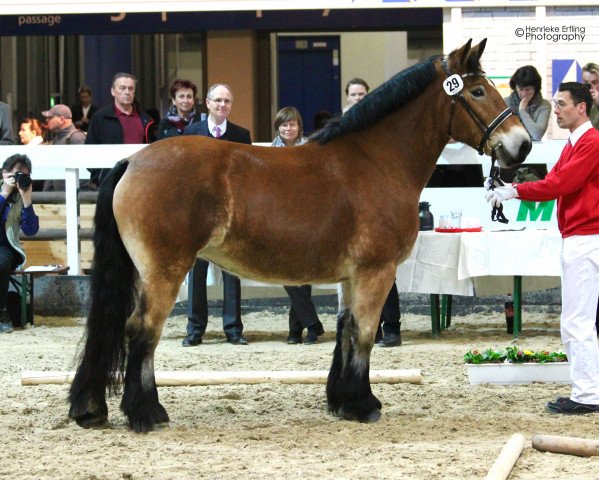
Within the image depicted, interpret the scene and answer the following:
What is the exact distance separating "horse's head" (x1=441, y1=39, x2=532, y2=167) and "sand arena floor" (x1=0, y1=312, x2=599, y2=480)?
1538mm

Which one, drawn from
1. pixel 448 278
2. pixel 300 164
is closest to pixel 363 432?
pixel 300 164

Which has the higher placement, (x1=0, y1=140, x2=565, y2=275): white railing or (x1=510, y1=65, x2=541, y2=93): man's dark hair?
(x1=510, y1=65, x2=541, y2=93): man's dark hair

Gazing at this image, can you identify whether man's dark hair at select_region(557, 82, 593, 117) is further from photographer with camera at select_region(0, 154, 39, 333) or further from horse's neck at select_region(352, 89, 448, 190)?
photographer with camera at select_region(0, 154, 39, 333)

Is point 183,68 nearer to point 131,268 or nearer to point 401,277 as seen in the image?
point 401,277

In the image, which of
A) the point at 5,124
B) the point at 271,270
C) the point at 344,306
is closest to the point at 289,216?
the point at 271,270

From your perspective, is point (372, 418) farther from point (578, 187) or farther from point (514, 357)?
point (578, 187)

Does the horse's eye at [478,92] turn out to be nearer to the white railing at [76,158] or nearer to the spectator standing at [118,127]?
the white railing at [76,158]

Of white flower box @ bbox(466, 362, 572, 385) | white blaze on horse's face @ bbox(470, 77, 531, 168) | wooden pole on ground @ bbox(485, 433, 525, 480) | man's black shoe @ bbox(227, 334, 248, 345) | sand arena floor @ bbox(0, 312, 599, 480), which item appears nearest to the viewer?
wooden pole on ground @ bbox(485, 433, 525, 480)

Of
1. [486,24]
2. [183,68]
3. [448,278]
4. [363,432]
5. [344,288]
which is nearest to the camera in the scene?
[363,432]

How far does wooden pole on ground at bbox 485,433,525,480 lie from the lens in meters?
4.90

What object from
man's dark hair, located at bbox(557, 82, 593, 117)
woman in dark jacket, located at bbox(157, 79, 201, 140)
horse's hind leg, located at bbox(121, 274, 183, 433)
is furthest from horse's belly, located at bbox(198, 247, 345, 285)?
woman in dark jacket, located at bbox(157, 79, 201, 140)

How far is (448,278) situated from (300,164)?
327cm

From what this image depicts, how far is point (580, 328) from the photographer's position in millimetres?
6461

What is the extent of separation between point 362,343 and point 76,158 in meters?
5.04
